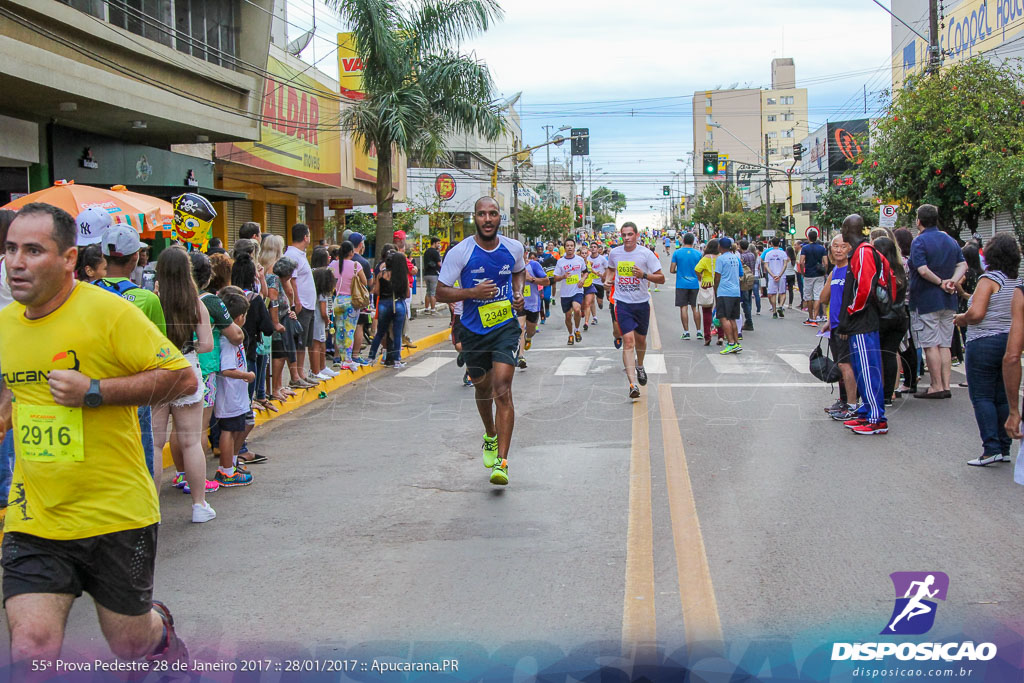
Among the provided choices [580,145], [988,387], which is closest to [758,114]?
[580,145]

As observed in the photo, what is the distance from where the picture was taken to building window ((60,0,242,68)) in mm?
16391

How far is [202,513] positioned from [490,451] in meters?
2.16

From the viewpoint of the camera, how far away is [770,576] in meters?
5.16

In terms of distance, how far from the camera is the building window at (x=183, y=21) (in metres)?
16.4

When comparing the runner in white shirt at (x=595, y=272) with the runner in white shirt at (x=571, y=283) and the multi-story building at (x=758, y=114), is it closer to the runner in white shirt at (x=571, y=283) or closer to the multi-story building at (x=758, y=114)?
the runner in white shirt at (x=571, y=283)

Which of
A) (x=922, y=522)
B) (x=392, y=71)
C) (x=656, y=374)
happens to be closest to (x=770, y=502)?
(x=922, y=522)

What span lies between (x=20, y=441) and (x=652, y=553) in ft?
11.2

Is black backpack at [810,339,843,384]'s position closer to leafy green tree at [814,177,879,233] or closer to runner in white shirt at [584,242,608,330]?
runner in white shirt at [584,242,608,330]

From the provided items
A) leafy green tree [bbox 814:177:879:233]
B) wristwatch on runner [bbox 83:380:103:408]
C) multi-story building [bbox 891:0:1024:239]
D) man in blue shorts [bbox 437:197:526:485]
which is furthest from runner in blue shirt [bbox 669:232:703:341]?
leafy green tree [bbox 814:177:879:233]

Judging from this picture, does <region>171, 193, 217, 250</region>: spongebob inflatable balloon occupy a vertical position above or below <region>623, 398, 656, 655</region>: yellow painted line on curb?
above

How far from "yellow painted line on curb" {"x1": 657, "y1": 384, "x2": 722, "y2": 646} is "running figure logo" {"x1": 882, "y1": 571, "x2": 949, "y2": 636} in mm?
778

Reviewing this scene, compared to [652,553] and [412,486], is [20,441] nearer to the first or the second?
[652,553]

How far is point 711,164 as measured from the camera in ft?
145

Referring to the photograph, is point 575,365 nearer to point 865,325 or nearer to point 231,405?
point 865,325
